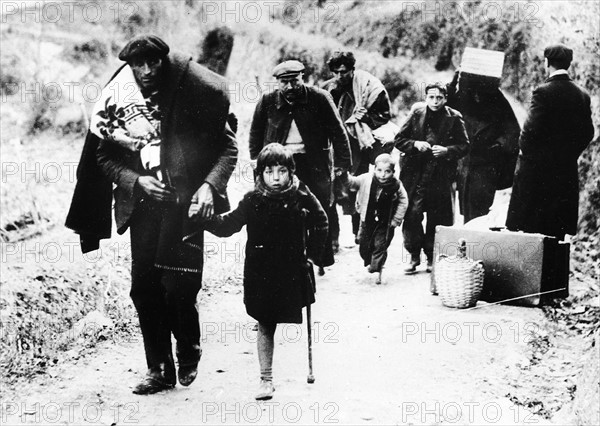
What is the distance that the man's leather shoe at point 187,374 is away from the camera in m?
4.64

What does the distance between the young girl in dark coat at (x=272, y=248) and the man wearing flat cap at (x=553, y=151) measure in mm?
2320

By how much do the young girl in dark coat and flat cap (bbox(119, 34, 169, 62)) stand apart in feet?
2.51

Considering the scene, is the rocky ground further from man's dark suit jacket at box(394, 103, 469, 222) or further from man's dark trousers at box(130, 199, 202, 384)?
man's dark suit jacket at box(394, 103, 469, 222)

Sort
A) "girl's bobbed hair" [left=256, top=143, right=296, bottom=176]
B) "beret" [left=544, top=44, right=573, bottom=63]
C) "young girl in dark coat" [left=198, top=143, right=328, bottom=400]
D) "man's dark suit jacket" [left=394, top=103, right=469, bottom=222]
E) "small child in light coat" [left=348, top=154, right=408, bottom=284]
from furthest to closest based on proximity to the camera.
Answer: "man's dark suit jacket" [left=394, top=103, right=469, bottom=222] < "small child in light coat" [left=348, top=154, right=408, bottom=284] < "beret" [left=544, top=44, right=573, bottom=63] < "young girl in dark coat" [left=198, top=143, right=328, bottom=400] < "girl's bobbed hair" [left=256, top=143, right=296, bottom=176]

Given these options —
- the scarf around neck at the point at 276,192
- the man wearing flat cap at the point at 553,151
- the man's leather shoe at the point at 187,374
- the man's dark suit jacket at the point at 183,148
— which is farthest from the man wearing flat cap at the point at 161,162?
the man wearing flat cap at the point at 553,151

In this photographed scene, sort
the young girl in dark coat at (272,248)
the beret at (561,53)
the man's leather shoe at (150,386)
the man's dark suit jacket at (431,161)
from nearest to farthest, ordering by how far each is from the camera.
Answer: the young girl in dark coat at (272,248), the man's leather shoe at (150,386), the beret at (561,53), the man's dark suit jacket at (431,161)

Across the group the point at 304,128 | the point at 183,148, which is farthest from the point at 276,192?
the point at 304,128

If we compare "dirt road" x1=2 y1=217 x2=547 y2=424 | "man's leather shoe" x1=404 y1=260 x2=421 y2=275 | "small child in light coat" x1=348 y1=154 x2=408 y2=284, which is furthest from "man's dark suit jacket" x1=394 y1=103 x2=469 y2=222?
"dirt road" x1=2 y1=217 x2=547 y2=424

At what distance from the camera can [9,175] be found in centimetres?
692

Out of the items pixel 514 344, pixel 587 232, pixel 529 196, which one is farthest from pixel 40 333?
pixel 587 232

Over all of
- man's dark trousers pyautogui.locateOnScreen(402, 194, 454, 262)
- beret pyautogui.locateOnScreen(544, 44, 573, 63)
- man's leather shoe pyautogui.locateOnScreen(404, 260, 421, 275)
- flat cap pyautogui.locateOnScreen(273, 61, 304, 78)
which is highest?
beret pyautogui.locateOnScreen(544, 44, 573, 63)

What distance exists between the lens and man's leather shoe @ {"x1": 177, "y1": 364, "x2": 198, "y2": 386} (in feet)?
15.2

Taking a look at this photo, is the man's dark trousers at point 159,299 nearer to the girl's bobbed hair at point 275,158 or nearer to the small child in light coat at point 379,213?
the girl's bobbed hair at point 275,158

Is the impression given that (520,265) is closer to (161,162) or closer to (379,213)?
(379,213)
